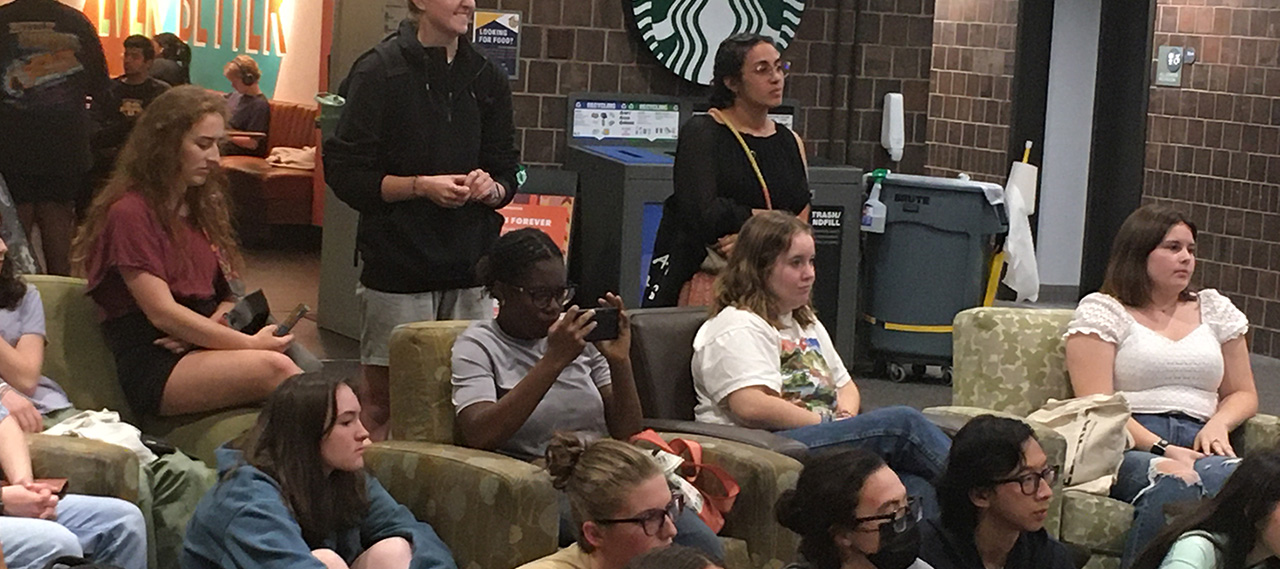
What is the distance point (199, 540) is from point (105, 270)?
3.53ft

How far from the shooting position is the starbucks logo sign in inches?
300

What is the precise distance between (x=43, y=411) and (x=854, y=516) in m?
1.89

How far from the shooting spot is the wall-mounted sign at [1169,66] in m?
9.88

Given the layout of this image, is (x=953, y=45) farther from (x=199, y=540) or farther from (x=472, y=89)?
(x=199, y=540)

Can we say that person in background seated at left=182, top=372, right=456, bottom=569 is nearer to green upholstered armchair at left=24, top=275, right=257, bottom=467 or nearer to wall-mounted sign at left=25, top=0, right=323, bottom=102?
green upholstered armchair at left=24, top=275, right=257, bottom=467

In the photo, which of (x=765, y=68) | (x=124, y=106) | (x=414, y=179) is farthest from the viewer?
(x=124, y=106)

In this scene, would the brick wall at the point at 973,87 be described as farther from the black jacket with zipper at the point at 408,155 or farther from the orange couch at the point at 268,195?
the black jacket with zipper at the point at 408,155

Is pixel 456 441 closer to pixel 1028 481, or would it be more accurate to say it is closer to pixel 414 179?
pixel 414 179

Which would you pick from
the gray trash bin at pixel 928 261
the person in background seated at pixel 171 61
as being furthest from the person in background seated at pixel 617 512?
the person in background seated at pixel 171 61

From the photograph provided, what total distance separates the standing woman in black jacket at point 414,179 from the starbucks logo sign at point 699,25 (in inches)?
109

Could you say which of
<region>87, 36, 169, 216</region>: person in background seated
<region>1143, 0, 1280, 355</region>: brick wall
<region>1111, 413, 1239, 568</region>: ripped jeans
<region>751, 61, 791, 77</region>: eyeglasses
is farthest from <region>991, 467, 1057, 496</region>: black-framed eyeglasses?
<region>1143, 0, 1280, 355</region>: brick wall

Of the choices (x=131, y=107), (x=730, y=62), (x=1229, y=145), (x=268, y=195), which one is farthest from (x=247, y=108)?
(x=730, y=62)

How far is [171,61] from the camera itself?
9367 mm

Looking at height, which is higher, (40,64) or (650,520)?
(40,64)
